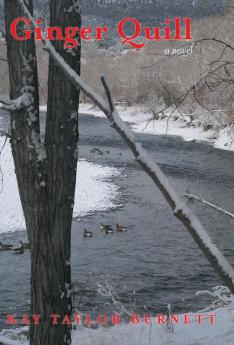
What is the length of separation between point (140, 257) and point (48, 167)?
25.0ft

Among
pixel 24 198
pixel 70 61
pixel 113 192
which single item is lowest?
pixel 113 192

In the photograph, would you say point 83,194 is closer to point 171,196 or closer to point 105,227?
point 105,227

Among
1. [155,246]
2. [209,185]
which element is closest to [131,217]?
[155,246]

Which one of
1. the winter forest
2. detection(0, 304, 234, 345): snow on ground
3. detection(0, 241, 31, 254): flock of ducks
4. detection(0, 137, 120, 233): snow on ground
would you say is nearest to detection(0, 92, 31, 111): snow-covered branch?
the winter forest

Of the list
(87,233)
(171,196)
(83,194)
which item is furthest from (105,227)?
(171,196)

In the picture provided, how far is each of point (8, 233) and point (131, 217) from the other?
353 cm

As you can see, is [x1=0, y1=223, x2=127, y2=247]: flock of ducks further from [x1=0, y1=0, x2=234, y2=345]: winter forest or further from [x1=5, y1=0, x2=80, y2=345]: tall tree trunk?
[x1=5, y1=0, x2=80, y2=345]: tall tree trunk

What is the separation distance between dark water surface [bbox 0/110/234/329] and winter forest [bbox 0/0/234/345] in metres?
0.04

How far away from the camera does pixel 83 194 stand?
1606 cm

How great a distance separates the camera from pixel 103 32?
3.05 meters

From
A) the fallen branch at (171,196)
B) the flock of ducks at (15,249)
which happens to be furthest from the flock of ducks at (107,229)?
the fallen branch at (171,196)

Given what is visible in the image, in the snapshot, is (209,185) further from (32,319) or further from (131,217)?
(32,319)

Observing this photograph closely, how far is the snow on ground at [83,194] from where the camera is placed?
12.9m

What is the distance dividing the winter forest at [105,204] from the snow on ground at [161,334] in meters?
0.02
